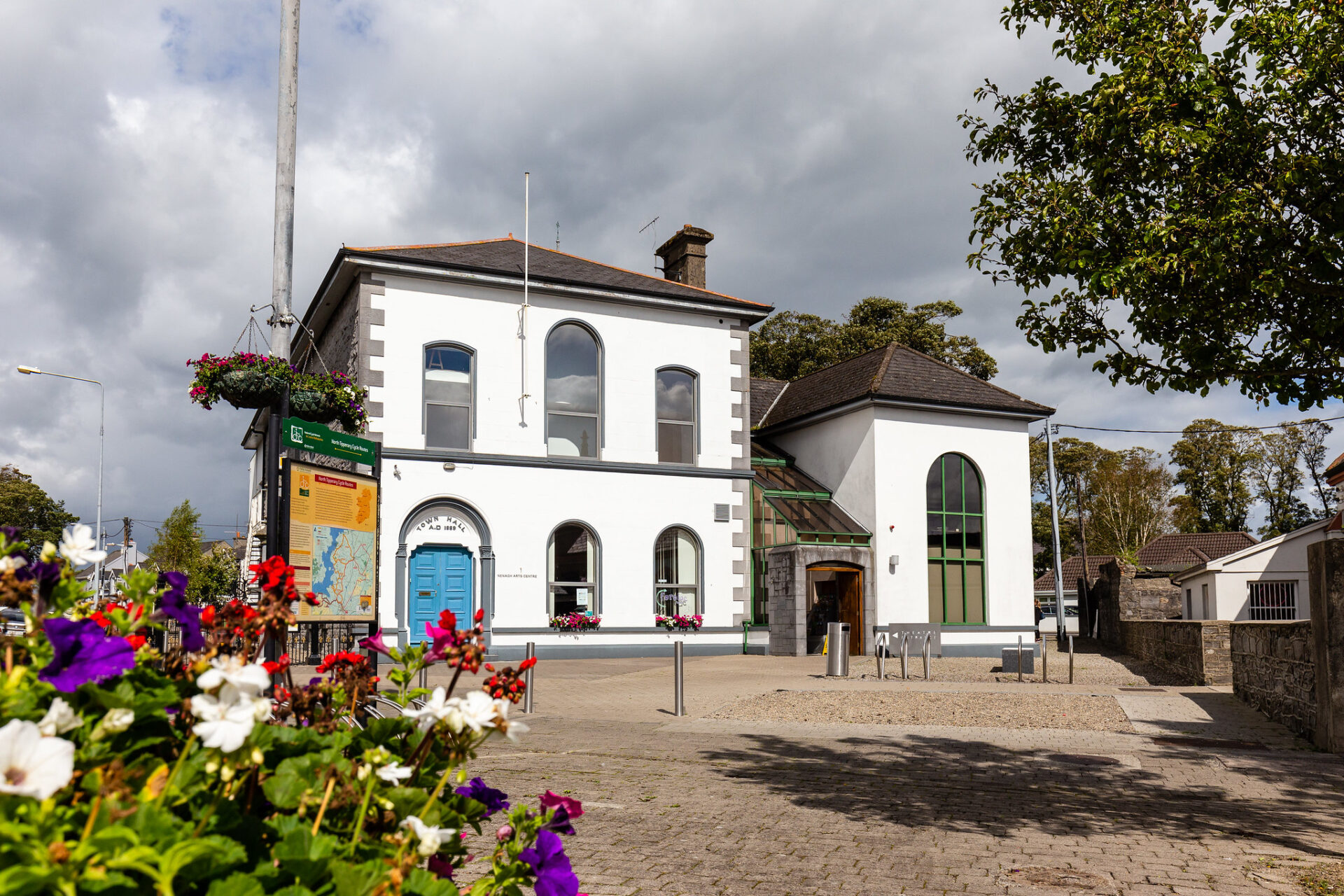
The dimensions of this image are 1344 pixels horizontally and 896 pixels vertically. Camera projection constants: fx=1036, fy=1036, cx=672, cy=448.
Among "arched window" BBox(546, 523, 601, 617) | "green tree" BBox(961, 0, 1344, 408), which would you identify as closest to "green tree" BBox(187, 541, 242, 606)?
"arched window" BBox(546, 523, 601, 617)

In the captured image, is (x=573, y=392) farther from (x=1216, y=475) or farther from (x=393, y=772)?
(x=1216, y=475)

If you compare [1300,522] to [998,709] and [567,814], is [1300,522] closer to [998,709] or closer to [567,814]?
[998,709]

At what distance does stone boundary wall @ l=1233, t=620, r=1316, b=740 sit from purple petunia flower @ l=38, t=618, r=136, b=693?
34.8 feet

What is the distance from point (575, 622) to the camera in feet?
72.4

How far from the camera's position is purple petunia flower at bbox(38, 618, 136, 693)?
1.59 metres

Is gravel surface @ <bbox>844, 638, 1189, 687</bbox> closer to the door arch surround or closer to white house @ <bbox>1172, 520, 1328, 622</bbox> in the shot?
white house @ <bbox>1172, 520, 1328, 622</bbox>

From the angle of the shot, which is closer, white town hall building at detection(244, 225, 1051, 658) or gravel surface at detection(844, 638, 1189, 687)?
gravel surface at detection(844, 638, 1189, 687)

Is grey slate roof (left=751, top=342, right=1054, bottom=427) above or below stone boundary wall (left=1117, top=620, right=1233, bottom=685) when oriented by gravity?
above

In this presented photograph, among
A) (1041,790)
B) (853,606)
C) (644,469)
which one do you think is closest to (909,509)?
(853,606)

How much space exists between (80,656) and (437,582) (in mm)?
19897

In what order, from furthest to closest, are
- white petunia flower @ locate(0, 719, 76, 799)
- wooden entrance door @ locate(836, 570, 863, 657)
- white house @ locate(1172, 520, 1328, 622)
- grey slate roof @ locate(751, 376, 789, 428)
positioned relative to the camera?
grey slate roof @ locate(751, 376, 789, 428)
white house @ locate(1172, 520, 1328, 622)
wooden entrance door @ locate(836, 570, 863, 657)
white petunia flower @ locate(0, 719, 76, 799)

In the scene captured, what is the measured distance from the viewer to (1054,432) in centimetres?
5362

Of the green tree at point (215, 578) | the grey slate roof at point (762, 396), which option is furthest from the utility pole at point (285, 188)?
the green tree at point (215, 578)

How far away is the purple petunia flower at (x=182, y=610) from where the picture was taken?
192 centimetres
